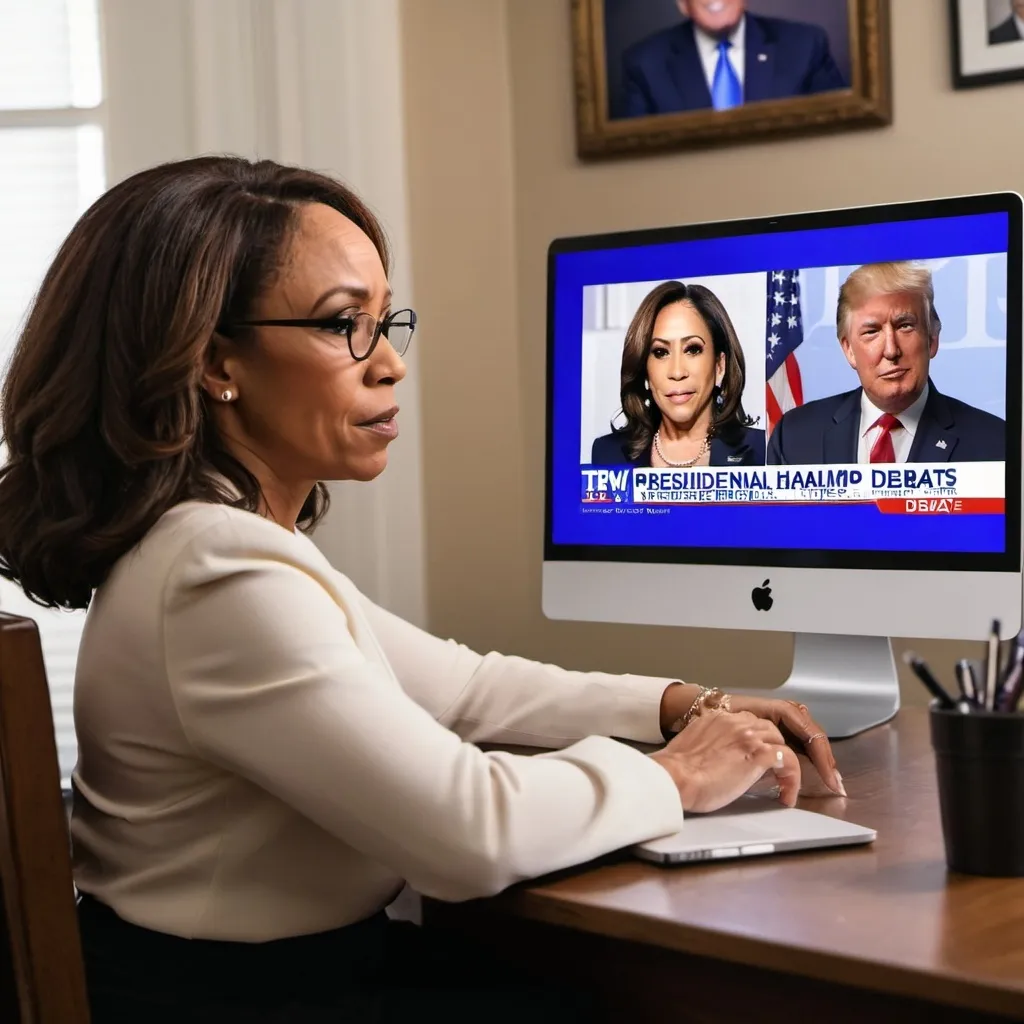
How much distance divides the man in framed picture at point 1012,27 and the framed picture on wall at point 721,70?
0.16m

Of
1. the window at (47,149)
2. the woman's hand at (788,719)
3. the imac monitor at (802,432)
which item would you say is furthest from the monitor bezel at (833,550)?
the window at (47,149)

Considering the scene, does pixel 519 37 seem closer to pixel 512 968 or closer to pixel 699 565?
pixel 699 565

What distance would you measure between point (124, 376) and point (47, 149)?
1.21 m

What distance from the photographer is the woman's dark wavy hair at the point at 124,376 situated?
1172 mm

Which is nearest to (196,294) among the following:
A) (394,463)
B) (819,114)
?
(394,463)

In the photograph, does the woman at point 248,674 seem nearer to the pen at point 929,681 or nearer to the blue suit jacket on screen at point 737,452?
the pen at point 929,681

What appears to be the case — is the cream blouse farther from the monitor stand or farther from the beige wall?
the beige wall

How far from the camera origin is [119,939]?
110 centimetres

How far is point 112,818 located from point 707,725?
51cm

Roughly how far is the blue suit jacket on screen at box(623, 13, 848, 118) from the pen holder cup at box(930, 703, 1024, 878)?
4.45ft

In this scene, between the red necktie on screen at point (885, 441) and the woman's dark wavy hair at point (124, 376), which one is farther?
the red necktie on screen at point (885, 441)

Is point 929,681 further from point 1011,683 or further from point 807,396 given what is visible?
point 807,396

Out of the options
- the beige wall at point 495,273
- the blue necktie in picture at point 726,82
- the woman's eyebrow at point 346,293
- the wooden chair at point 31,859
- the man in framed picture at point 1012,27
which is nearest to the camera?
the wooden chair at point 31,859

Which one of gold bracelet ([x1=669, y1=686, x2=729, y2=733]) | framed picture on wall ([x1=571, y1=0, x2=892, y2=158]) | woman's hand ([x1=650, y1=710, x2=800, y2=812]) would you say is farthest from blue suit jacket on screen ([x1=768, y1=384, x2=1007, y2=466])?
framed picture on wall ([x1=571, y1=0, x2=892, y2=158])
